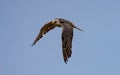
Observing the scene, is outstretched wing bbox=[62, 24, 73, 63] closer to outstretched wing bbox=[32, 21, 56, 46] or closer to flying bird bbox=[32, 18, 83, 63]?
flying bird bbox=[32, 18, 83, 63]

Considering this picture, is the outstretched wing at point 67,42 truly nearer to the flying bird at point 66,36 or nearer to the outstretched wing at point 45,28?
the flying bird at point 66,36

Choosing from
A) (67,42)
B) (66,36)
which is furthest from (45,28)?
(67,42)

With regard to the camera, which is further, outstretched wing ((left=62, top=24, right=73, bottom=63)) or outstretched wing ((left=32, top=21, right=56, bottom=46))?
outstretched wing ((left=32, top=21, right=56, bottom=46))

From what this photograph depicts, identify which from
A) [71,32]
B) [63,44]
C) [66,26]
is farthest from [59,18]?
[63,44]

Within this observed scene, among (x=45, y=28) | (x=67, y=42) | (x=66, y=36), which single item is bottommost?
(x=67, y=42)

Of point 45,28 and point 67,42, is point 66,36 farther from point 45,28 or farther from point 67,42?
point 45,28

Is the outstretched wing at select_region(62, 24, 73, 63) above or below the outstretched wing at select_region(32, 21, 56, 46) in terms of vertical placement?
below

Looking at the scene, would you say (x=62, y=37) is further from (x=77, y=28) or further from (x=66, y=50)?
(x=77, y=28)

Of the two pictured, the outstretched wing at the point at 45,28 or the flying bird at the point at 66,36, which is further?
the outstretched wing at the point at 45,28

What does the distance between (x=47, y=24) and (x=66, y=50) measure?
21.7ft

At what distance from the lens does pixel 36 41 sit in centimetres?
1895

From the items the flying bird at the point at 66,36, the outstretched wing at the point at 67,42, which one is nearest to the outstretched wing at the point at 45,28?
the flying bird at the point at 66,36

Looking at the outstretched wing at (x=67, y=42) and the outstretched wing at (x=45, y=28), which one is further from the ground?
the outstretched wing at (x=45, y=28)

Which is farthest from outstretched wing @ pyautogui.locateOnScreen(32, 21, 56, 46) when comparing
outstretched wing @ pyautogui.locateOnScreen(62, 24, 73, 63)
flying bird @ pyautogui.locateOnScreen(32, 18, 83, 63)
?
outstretched wing @ pyautogui.locateOnScreen(62, 24, 73, 63)
